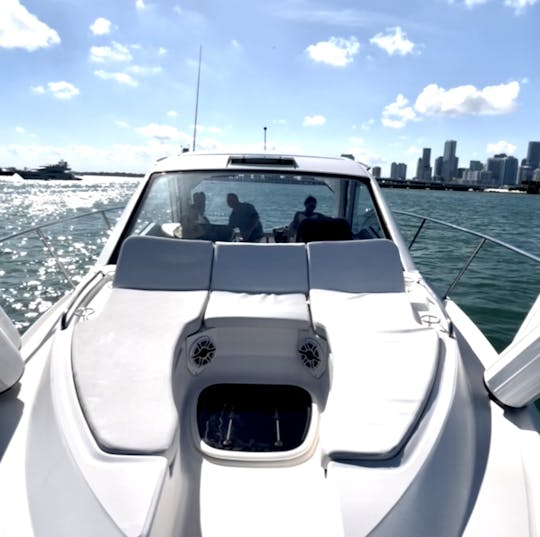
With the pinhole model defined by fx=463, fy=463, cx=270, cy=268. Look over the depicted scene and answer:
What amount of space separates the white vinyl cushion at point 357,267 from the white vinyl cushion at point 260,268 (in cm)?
8

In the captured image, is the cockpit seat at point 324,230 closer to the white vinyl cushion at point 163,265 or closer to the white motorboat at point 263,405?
the white motorboat at point 263,405

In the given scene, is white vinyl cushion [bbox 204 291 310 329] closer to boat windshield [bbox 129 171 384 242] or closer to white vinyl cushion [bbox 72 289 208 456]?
white vinyl cushion [bbox 72 289 208 456]

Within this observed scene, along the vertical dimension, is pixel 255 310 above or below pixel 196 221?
below

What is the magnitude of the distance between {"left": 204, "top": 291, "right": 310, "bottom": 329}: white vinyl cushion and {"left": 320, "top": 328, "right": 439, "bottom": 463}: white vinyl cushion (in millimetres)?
342

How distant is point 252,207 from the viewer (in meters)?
3.76

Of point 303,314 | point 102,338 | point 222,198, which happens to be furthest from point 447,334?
point 222,198

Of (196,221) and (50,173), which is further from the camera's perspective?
(50,173)

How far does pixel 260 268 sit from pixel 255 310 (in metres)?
0.38

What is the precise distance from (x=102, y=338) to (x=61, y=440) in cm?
55

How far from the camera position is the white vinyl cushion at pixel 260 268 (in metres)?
2.58

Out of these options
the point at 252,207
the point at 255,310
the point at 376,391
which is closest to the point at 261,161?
the point at 252,207

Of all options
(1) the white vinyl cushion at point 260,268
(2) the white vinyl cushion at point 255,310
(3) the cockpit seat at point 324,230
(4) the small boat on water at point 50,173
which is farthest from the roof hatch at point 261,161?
(4) the small boat on water at point 50,173

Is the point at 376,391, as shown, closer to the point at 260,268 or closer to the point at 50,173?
the point at 260,268

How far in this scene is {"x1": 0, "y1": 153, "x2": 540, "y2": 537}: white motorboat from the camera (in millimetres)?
1402
